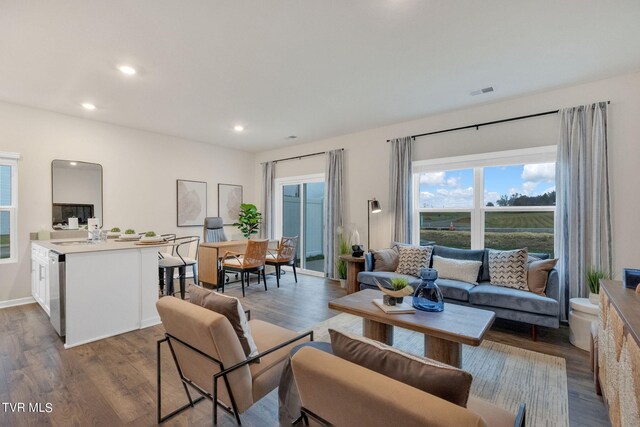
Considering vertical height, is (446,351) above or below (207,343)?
below

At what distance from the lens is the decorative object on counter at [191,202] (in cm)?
591

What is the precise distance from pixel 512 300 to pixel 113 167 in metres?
6.10

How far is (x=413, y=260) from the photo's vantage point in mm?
4191

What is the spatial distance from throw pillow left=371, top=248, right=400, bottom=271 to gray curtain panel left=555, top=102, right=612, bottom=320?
195 centimetres

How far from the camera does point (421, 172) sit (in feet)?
15.8

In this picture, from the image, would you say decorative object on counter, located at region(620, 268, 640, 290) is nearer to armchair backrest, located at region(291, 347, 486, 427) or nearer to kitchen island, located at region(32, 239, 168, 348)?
armchair backrest, located at region(291, 347, 486, 427)

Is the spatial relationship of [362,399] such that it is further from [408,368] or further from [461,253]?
[461,253]

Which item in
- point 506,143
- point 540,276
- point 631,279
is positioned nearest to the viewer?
point 631,279

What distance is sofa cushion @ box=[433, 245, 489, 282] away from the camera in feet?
12.7

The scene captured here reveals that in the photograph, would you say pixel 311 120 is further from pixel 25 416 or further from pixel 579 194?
pixel 25 416

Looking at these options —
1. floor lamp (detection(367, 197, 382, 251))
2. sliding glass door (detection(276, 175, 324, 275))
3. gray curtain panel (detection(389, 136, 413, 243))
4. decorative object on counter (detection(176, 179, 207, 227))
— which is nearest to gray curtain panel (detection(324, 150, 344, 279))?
sliding glass door (detection(276, 175, 324, 275))

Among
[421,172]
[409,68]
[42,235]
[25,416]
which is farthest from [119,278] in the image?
[421,172]

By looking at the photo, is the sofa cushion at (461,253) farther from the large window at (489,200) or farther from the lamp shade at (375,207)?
the lamp shade at (375,207)

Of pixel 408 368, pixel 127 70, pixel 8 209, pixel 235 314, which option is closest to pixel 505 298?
pixel 408 368
